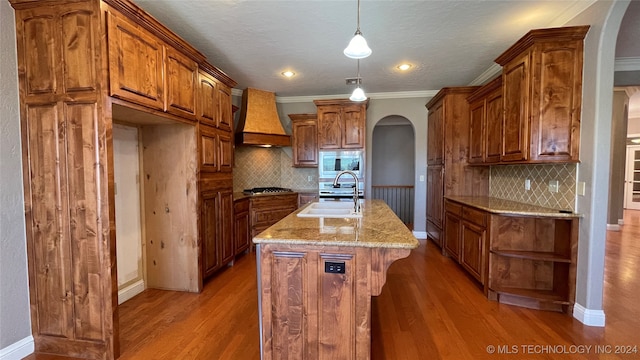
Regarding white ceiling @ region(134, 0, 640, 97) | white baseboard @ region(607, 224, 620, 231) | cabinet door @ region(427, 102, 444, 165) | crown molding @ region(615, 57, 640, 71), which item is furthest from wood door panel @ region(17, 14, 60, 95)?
white baseboard @ region(607, 224, 620, 231)

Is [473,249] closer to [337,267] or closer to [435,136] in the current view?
[435,136]

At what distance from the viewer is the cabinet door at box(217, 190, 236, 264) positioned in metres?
3.34

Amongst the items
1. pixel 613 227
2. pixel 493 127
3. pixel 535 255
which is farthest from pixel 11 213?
pixel 613 227

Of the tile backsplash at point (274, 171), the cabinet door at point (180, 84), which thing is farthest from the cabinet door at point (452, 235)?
the cabinet door at point (180, 84)

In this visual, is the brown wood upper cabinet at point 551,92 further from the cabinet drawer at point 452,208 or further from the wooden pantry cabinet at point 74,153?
the wooden pantry cabinet at point 74,153

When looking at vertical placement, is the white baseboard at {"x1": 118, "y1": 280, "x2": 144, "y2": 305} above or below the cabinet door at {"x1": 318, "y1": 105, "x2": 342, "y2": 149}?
below

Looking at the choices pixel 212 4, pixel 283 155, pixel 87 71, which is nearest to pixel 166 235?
pixel 87 71

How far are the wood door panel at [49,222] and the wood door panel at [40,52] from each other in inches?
5.6

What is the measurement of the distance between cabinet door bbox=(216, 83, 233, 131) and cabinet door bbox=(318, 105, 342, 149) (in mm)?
1604

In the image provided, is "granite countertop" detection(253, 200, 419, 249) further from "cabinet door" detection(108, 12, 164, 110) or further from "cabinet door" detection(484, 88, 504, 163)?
"cabinet door" detection(484, 88, 504, 163)

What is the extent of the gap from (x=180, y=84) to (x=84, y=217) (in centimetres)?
138

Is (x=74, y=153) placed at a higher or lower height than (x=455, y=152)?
lower

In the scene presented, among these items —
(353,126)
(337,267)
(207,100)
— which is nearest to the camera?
(337,267)

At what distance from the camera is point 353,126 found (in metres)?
4.53
